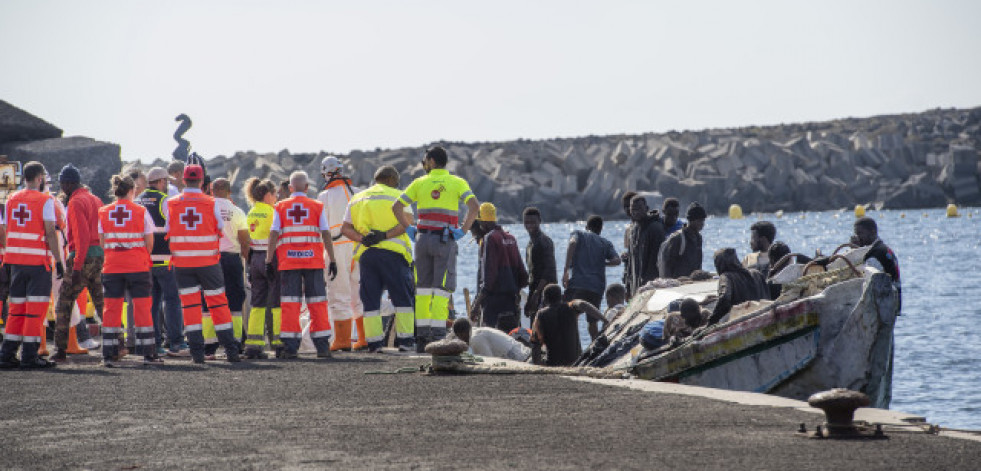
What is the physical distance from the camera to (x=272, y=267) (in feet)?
45.4

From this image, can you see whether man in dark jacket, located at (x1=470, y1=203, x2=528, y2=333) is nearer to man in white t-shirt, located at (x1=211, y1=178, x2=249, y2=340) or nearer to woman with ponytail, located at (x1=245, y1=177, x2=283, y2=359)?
woman with ponytail, located at (x1=245, y1=177, x2=283, y2=359)

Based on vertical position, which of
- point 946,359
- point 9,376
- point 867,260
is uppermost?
point 867,260

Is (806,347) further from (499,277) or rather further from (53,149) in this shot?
(53,149)

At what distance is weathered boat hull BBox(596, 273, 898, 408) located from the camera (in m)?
11.7

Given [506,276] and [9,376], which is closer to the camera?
[9,376]

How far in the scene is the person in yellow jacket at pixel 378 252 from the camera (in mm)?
14133

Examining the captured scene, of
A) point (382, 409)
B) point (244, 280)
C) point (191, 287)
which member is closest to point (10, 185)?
point (244, 280)

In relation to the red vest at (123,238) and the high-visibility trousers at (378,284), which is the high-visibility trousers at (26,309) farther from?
the high-visibility trousers at (378,284)

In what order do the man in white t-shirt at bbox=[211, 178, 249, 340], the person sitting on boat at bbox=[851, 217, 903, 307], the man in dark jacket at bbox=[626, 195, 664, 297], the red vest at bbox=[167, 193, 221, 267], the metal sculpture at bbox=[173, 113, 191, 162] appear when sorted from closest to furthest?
the person sitting on boat at bbox=[851, 217, 903, 307], the red vest at bbox=[167, 193, 221, 267], the man in white t-shirt at bbox=[211, 178, 249, 340], the man in dark jacket at bbox=[626, 195, 664, 297], the metal sculpture at bbox=[173, 113, 191, 162]

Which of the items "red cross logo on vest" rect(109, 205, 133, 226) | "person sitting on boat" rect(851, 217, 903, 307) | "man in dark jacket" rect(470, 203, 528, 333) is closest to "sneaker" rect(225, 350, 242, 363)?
"red cross logo on vest" rect(109, 205, 133, 226)

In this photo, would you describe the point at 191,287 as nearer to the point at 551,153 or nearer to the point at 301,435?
the point at 301,435

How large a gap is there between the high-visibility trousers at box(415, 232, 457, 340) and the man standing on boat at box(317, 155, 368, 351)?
75 cm

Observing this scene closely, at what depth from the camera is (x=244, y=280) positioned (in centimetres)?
1507

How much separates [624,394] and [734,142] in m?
116
